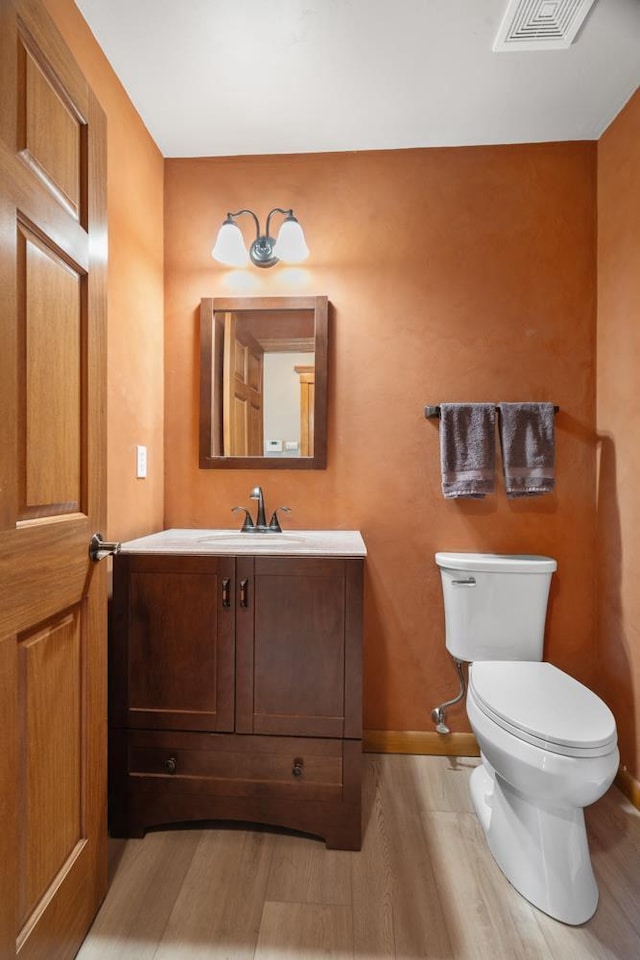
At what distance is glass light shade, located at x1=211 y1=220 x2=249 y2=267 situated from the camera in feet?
6.18

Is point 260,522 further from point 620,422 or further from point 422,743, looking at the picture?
point 620,422

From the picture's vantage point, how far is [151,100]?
5.63 ft

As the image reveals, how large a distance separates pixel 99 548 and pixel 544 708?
1262 mm

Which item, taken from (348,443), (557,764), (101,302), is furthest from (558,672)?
(101,302)

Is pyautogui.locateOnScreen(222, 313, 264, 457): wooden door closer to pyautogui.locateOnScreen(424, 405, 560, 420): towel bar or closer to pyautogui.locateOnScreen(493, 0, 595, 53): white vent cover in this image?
pyautogui.locateOnScreen(424, 405, 560, 420): towel bar

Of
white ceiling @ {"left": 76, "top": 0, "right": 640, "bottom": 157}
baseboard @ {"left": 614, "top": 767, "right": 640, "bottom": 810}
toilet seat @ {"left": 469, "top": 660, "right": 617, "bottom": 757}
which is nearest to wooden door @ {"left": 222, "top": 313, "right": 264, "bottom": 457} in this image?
white ceiling @ {"left": 76, "top": 0, "right": 640, "bottom": 157}

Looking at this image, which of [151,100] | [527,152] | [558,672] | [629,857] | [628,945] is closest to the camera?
[628,945]

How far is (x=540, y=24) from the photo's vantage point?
140cm

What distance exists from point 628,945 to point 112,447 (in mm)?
1934

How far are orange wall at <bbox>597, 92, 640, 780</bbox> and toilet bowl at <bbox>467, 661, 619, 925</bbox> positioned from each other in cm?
46

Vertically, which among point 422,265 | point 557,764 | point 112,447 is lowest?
point 557,764

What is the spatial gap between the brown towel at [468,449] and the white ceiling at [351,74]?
106cm

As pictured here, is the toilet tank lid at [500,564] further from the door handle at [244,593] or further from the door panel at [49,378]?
the door panel at [49,378]

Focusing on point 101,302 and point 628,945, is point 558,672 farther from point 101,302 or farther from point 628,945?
point 101,302
